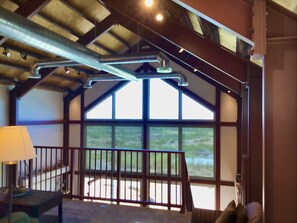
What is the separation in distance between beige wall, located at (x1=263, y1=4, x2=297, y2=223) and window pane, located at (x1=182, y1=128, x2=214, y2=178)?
6.93m

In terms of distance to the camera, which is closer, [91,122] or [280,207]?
[280,207]

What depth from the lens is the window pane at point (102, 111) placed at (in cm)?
973

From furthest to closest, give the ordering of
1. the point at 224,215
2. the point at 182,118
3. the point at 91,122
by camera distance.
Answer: the point at 91,122 → the point at 182,118 → the point at 224,215

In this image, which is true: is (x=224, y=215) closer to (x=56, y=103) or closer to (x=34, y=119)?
(x=34, y=119)

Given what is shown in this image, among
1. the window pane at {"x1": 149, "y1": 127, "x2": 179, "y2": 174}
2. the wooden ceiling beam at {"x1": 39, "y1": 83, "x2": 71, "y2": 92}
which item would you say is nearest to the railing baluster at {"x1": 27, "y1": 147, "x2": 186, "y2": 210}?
the window pane at {"x1": 149, "y1": 127, "x2": 179, "y2": 174}

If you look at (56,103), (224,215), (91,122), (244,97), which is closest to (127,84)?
(91,122)

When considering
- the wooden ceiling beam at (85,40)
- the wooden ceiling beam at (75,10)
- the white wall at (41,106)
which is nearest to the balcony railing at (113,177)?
the white wall at (41,106)

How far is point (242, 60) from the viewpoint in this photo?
13.2 ft

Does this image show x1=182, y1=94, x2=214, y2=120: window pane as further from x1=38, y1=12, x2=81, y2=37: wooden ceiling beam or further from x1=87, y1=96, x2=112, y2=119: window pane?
x1=38, y1=12, x2=81, y2=37: wooden ceiling beam

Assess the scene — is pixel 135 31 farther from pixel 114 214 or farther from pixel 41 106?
pixel 41 106

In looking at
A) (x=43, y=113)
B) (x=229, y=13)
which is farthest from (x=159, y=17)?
(x=43, y=113)

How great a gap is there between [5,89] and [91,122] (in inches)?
132

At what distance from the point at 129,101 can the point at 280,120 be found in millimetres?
7625

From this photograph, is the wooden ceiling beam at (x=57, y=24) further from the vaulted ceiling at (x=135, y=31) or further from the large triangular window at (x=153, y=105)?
the large triangular window at (x=153, y=105)
